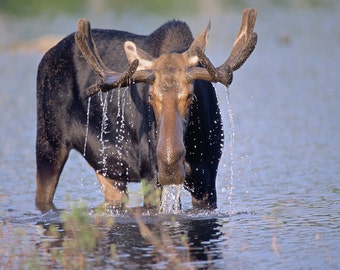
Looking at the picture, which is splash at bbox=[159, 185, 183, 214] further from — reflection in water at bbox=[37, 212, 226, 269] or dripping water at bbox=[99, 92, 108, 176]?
dripping water at bbox=[99, 92, 108, 176]

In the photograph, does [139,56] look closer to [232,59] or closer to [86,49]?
[86,49]

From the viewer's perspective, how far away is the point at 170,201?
957 centimetres

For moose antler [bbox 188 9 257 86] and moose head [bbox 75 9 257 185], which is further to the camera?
moose antler [bbox 188 9 257 86]

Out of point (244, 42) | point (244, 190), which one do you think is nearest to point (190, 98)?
point (244, 42)

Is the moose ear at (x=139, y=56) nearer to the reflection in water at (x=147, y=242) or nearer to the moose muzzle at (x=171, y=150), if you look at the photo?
the moose muzzle at (x=171, y=150)

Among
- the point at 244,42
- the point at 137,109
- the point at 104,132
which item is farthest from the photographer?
the point at 104,132

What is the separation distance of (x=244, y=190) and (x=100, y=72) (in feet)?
9.33

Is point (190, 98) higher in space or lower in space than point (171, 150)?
higher

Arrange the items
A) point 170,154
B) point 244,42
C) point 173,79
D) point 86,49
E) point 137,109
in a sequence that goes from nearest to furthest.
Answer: point 170,154 < point 173,79 < point 244,42 < point 86,49 < point 137,109

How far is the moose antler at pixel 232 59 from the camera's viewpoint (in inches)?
338

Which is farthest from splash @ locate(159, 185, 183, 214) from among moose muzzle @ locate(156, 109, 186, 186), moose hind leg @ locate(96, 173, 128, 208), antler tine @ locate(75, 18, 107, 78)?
moose hind leg @ locate(96, 173, 128, 208)

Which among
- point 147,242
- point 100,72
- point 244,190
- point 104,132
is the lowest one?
point 147,242

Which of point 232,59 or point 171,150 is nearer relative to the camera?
point 171,150

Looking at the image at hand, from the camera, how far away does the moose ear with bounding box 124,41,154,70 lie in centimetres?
893
